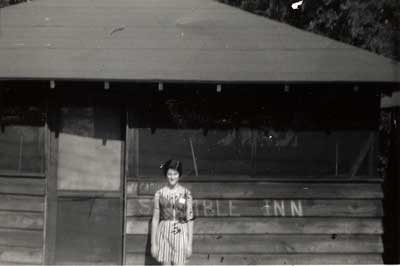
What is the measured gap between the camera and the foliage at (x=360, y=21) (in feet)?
38.4

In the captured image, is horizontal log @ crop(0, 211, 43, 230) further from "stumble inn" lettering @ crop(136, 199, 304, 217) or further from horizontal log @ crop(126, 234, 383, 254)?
"stumble inn" lettering @ crop(136, 199, 304, 217)

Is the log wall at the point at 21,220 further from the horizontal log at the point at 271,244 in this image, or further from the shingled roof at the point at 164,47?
the shingled roof at the point at 164,47

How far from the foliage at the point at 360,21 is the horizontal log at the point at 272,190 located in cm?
528

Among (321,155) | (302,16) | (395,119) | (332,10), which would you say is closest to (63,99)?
(321,155)

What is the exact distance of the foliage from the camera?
11703mm

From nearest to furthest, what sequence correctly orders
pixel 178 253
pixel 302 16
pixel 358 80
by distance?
pixel 178 253
pixel 358 80
pixel 302 16

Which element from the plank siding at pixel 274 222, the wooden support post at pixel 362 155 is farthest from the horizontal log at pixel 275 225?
Answer: the wooden support post at pixel 362 155

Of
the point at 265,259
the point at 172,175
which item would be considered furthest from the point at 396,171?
the point at 172,175

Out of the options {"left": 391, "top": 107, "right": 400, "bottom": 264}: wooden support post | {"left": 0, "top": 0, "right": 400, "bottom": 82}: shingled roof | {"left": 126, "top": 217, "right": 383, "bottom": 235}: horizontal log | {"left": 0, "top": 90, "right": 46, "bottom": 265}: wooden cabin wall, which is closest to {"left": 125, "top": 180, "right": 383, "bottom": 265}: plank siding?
{"left": 126, "top": 217, "right": 383, "bottom": 235}: horizontal log

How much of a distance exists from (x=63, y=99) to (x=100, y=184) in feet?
4.18

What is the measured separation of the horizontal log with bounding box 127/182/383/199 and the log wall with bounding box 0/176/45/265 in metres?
1.27

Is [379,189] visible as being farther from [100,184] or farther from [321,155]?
[100,184]

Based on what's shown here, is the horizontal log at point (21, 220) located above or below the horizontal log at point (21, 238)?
above

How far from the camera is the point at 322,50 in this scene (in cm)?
731
